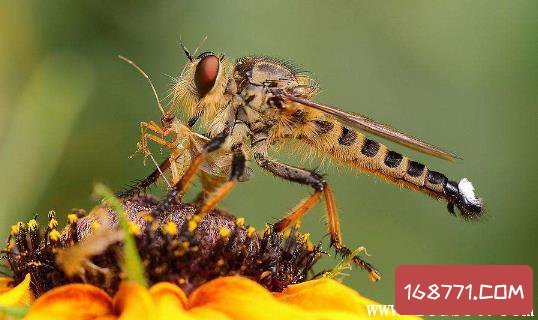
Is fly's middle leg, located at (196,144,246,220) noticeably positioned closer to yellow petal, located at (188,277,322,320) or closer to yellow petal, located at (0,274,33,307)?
yellow petal, located at (188,277,322,320)

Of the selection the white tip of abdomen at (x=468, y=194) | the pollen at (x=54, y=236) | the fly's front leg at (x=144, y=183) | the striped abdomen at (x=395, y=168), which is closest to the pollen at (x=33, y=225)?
the pollen at (x=54, y=236)

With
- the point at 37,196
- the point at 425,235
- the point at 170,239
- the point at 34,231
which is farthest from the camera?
the point at 425,235

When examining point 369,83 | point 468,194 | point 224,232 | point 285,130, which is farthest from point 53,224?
point 369,83

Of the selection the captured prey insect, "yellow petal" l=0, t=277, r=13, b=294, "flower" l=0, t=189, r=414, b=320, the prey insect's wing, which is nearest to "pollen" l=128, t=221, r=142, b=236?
"flower" l=0, t=189, r=414, b=320

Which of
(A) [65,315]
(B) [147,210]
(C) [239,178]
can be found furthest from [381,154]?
(A) [65,315]

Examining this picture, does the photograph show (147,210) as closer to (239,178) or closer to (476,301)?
(239,178)

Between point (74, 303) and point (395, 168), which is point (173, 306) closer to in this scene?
point (74, 303)
